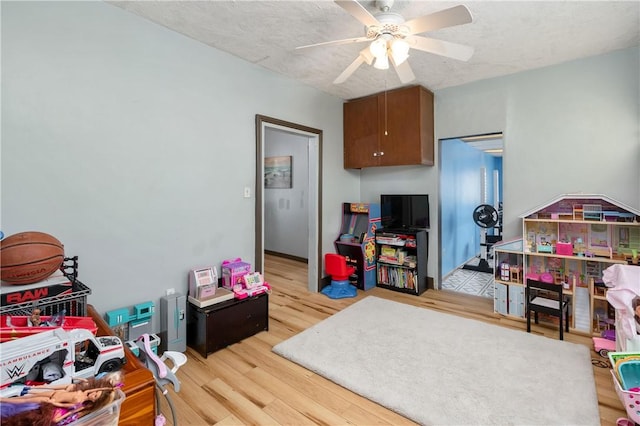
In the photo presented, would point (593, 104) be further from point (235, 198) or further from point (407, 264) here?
point (235, 198)

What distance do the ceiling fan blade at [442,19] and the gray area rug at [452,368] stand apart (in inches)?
90.0

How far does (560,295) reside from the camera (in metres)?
2.71

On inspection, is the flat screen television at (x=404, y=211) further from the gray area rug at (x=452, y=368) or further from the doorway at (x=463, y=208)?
the gray area rug at (x=452, y=368)

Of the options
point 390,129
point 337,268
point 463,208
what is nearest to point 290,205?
point 337,268

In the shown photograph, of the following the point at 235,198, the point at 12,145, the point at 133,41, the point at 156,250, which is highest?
the point at 133,41

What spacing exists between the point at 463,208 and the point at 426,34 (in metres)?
3.71

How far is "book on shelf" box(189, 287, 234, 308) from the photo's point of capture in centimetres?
254

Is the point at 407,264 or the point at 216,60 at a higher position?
the point at 216,60

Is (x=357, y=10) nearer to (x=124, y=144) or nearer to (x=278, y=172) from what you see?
(x=124, y=144)

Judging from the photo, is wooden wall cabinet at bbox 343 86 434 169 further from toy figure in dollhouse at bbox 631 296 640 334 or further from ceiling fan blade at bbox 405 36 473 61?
toy figure in dollhouse at bbox 631 296 640 334

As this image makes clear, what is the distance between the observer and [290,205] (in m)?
6.09

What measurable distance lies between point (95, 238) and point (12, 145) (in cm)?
73

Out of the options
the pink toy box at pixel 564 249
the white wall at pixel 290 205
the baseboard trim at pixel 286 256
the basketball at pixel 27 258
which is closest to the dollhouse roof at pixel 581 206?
the pink toy box at pixel 564 249

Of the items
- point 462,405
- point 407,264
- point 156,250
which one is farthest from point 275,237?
point 462,405
